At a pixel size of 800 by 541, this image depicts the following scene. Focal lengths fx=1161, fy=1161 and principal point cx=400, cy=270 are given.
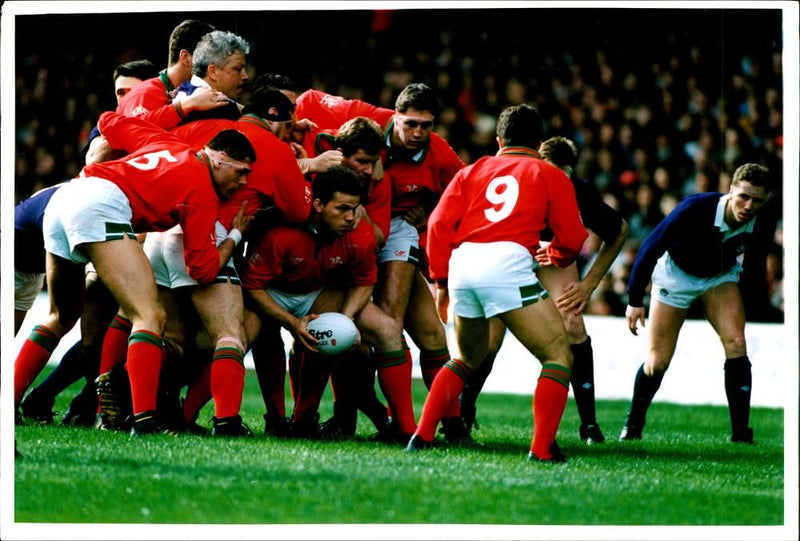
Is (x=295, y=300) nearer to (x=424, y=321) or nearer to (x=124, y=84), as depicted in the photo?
(x=424, y=321)

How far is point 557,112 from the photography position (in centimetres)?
1162

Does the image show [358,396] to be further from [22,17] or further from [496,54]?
[496,54]

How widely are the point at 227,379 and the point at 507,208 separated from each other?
162cm

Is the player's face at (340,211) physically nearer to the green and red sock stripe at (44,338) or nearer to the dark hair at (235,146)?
the dark hair at (235,146)

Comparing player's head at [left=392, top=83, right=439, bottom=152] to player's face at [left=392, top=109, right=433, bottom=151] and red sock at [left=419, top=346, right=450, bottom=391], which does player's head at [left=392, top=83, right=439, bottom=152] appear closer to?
player's face at [left=392, top=109, right=433, bottom=151]

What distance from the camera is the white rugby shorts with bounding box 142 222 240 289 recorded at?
5887 millimetres

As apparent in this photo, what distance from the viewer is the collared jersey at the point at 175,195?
18.5 feet

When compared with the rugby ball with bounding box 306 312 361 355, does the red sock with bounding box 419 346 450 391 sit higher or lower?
lower

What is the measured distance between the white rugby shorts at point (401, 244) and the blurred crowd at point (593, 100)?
289 centimetres

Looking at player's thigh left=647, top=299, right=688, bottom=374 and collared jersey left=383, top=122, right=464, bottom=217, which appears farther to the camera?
player's thigh left=647, top=299, right=688, bottom=374

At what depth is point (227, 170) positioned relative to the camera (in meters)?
5.77

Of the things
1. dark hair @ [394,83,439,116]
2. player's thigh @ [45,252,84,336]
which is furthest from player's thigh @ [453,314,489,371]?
player's thigh @ [45,252,84,336]

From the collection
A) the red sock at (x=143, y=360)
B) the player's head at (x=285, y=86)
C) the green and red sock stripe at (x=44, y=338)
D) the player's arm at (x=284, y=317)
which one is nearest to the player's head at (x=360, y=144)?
the player's head at (x=285, y=86)

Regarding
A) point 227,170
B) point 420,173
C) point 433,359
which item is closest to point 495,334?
point 433,359
